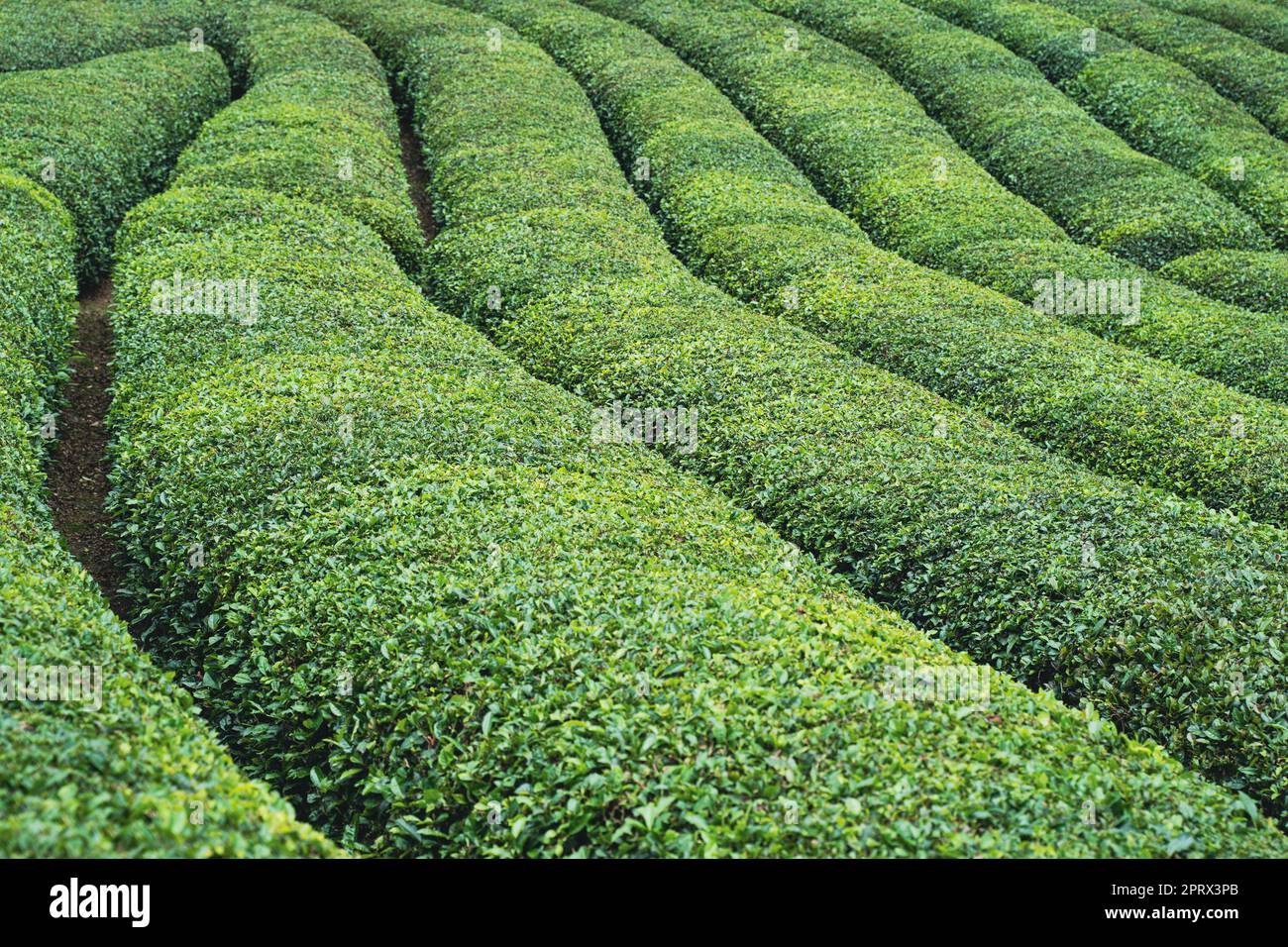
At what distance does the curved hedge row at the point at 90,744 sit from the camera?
21.0ft

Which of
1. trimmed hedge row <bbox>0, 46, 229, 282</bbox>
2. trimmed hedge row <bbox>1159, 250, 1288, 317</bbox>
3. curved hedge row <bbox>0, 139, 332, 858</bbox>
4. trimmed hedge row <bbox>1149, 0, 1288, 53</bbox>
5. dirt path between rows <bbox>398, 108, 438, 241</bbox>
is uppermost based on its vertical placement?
trimmed hedge row <bbox>1149, 0, 1288, 53</bbox>

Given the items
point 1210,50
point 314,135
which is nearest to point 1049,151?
point 1210,50

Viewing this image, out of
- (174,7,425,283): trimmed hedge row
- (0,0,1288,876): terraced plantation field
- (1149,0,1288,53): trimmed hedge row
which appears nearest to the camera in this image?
(0,0,1288,876): terraced plantation field

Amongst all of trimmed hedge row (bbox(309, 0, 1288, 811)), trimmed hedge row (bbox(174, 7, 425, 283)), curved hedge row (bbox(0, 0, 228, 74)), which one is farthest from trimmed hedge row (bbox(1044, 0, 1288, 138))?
curved hedge row (bbox(0, 0, 228, 74))

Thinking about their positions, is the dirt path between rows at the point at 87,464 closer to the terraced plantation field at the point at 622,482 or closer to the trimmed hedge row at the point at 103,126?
the terraced plantation field at the point at 622,482

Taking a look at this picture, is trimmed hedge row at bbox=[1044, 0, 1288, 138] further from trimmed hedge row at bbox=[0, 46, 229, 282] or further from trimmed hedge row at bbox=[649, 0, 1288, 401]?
trimmed hedge row at bbox=[0, 46, 229, 282]

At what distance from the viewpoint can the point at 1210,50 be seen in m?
41.5

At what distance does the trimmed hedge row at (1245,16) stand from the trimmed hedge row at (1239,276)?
75.7 feet

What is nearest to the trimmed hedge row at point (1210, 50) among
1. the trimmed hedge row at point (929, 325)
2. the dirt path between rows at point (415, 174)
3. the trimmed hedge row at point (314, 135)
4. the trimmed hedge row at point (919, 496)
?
the trimmed hedge row at point (929, 325)

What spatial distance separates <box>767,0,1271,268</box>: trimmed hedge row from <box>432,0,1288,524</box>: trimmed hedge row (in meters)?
7.54

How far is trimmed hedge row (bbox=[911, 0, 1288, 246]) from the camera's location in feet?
105

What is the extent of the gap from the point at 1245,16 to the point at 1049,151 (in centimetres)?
2011

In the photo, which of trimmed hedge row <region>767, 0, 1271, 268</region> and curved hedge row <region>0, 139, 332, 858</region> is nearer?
curved hedge row <region>0, 139, 332, 858</region>
